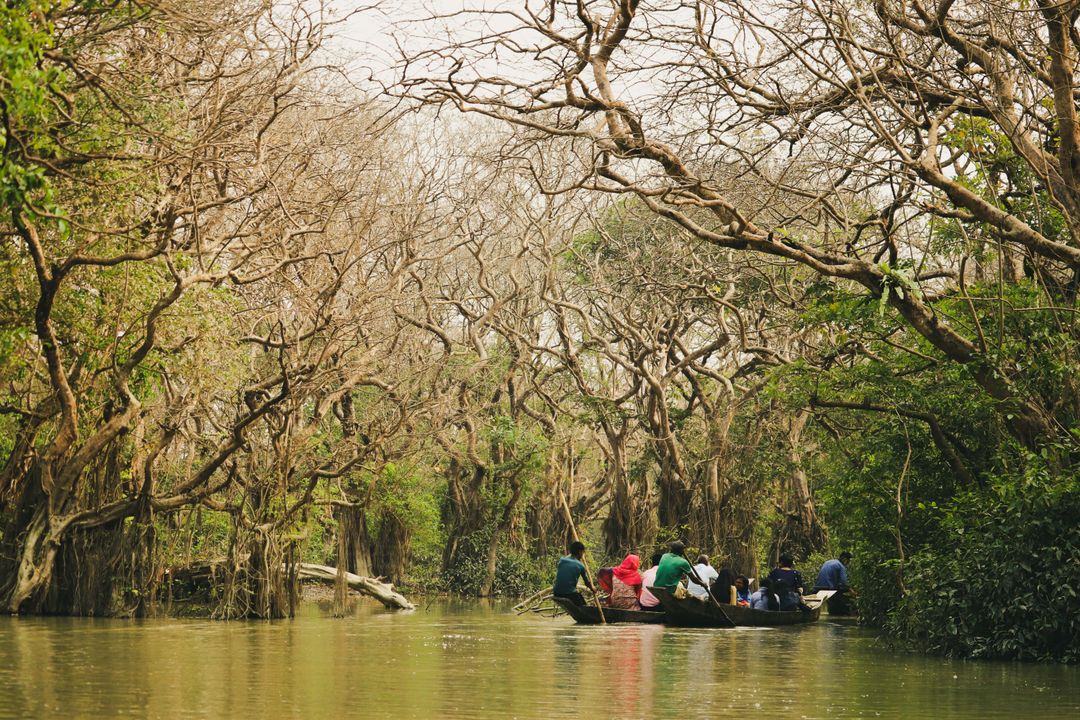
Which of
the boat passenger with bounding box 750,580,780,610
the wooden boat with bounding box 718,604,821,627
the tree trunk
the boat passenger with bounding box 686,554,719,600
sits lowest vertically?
the wooden boat with bounding box 718,604,821,627

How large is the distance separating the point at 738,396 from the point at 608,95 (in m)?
17.9

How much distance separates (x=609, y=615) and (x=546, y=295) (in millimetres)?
11450

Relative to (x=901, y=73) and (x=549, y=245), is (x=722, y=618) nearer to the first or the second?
(x=901, y=73)

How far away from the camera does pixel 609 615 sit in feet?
76.6

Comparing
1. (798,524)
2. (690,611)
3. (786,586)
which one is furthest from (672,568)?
(798,524)

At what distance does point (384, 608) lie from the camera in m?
28.8

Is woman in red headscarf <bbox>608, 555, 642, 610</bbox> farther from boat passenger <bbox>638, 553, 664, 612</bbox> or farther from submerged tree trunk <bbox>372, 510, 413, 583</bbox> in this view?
submerged tree trunk <bbox>372, 510, 413, 583</bbox>

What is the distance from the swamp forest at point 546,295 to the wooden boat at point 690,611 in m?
2.46

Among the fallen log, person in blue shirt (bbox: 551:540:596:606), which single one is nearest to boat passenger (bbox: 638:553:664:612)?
person in blue shirt (bbox: 551:540:596:606)

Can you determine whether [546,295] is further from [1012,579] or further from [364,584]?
[1012,579]

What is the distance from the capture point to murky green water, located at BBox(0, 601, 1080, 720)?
30.9ft

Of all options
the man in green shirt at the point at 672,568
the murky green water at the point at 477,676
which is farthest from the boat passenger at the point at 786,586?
the murky green water at the point at 477,676

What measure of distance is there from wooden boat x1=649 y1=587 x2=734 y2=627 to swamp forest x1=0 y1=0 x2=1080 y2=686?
246cm

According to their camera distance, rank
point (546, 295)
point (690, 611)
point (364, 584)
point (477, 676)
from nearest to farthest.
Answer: point (477, 676), point (690, 611), point (364, 584), point (546, 295)
